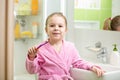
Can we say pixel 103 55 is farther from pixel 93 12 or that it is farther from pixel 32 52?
pixel 32 52

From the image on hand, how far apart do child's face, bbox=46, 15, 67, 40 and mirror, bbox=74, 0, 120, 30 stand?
53 cm

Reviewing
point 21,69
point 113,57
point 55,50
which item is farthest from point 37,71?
point 21,69

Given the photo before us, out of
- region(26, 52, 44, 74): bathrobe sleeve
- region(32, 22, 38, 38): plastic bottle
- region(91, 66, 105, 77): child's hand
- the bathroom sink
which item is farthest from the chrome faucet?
region(32, 22, 38, 38): plastic bottle

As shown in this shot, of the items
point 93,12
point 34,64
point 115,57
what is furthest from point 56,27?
point 93,12

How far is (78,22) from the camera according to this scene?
6.26 ft

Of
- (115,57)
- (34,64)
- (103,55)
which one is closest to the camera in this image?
(34,64)

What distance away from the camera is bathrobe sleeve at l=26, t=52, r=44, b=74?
1.12 metres

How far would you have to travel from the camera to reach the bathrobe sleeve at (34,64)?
1119 millimetres

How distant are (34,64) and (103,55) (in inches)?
26.7

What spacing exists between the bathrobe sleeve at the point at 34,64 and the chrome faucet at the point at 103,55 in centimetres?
59

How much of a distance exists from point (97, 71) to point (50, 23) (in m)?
0.39

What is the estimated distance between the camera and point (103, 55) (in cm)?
163

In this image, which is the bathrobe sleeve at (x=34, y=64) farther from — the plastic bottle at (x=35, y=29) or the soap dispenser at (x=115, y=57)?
the plastic bottle at (x=35, y=29)

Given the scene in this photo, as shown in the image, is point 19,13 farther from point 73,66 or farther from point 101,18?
point 73,66
